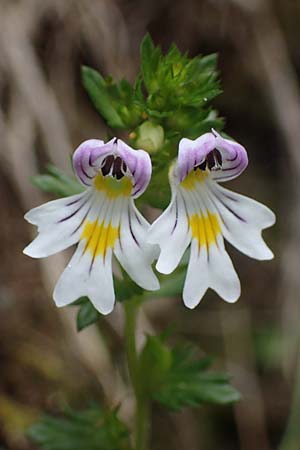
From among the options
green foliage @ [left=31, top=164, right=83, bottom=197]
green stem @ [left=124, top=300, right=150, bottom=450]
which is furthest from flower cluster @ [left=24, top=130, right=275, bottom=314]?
green stem @ [left=124, top=300, right=150, bottom=450]

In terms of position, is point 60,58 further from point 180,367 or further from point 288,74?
point 180,367

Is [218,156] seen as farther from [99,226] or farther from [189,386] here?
[189,386]

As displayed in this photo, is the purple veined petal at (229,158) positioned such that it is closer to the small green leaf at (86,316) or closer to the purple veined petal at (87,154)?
the purple veined petal at (87,154)

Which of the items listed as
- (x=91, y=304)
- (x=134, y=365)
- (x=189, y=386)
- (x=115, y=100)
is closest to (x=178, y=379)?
(x=189, y=386)

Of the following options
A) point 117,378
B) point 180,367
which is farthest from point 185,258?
point 117,378

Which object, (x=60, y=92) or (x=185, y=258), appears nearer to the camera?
(x=185, y=258)
